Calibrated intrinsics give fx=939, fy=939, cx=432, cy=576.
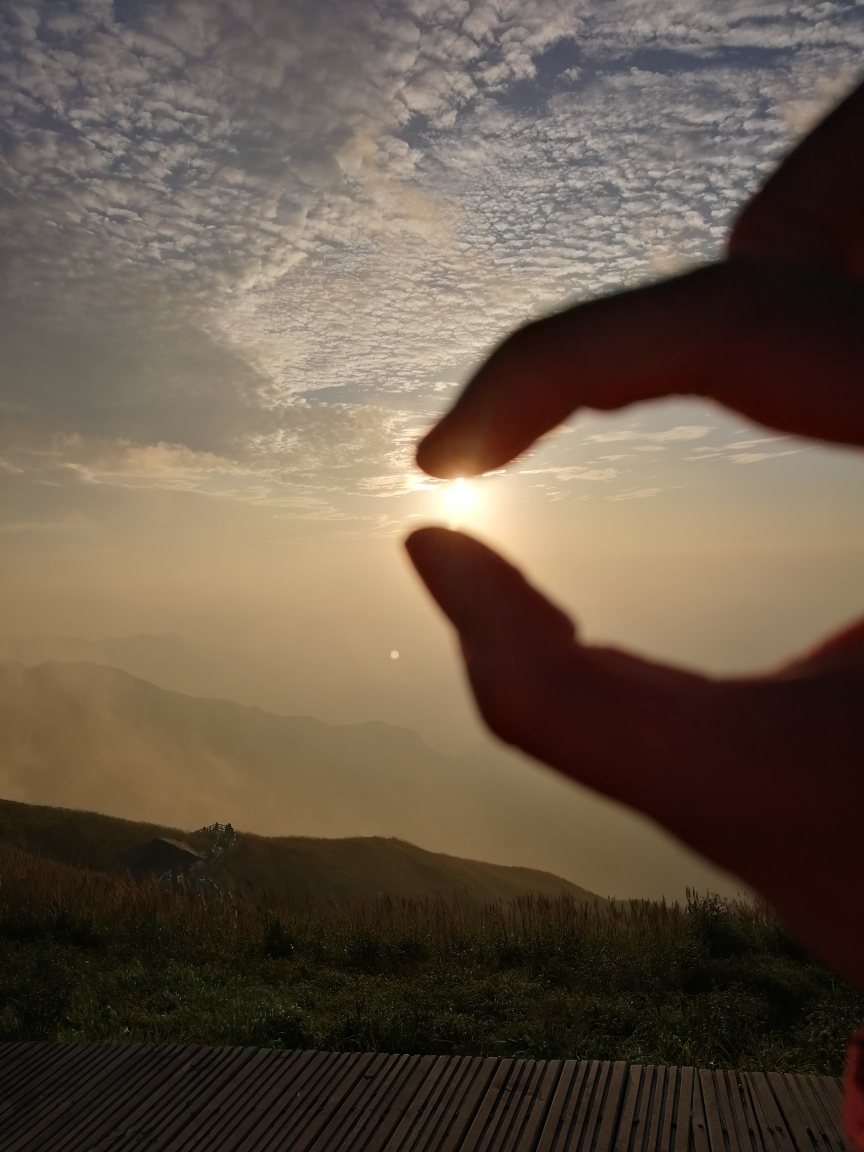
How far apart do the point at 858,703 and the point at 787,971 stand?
6697 mm

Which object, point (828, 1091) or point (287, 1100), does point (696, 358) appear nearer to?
point (287, 1100)

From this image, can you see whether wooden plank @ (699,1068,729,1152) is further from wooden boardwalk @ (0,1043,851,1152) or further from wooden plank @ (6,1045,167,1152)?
wooden plank @ (6,1045,167,1152)

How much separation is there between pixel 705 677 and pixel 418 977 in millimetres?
6643

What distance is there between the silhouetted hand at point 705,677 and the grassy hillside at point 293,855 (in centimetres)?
1317

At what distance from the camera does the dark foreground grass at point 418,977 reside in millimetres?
5195

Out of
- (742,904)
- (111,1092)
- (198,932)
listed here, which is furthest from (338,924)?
(111,1092)

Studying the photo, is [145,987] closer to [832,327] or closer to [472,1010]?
[472,1010]

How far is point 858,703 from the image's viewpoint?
0.24 m

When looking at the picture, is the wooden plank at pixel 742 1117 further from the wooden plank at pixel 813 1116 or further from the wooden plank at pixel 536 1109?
the wooden plank at pixel 536 1109

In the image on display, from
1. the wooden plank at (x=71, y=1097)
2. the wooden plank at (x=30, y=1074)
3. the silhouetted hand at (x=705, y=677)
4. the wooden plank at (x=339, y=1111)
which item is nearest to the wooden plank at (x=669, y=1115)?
Result: the wooden plank at (x=339, y=1111)

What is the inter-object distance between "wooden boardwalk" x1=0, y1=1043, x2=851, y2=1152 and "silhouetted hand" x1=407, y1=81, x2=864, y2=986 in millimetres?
3340

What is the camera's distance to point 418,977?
6324 mm

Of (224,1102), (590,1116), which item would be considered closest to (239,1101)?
(224,1102)

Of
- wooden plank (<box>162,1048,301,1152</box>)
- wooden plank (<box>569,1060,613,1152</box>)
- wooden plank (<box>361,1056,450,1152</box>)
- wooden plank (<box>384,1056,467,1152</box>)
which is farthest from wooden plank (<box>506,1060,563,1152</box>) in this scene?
wooden plank (<box>162,1048,301,1152</box>)
